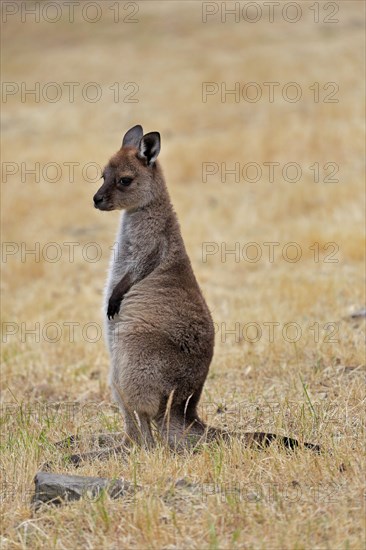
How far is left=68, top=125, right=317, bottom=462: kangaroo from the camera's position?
19.2 ft

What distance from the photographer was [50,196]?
753 inches

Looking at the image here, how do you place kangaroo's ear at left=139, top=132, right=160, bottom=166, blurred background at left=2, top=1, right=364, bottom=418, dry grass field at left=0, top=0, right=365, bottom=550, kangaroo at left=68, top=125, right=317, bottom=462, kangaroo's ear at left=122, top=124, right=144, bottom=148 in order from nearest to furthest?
1. dry grass field at left=0, top=0, right=365, bottom=550
2. kangaroo at left=68, top=125, right=317, bottom=462
3. kangaroo's ear at left=139, top=132, right=160, bottom=166
4. kangaroo's ear at left=122, top=124, right=144, bottom=148
5. blurred background at left=2, top=1, right=364, bottom=418

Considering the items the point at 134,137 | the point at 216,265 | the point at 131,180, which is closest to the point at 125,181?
the point at 131,180

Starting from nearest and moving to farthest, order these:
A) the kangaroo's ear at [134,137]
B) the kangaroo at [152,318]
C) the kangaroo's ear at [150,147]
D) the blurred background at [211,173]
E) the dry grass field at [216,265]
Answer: the dry grass field at [216,265] < the kangaroo at [152,318] < the kangaroo's ear at [150,147] < the kangaroo's ear at [134,137] < the blurred background at [211,173]

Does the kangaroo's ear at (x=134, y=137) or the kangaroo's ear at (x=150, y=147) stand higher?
the kangaroo's ear at (x=134, y=137)

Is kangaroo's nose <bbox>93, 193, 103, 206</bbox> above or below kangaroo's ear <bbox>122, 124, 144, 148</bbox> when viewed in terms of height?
below

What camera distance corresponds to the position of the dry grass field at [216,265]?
4699 mm

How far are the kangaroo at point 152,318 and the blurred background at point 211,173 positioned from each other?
Result: 5.54ft

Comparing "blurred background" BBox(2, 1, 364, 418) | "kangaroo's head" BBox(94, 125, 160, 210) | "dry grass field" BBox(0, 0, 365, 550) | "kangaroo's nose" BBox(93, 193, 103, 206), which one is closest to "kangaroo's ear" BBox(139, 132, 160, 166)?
"kangaroo's head" BBox(94, 125, 160, 210)

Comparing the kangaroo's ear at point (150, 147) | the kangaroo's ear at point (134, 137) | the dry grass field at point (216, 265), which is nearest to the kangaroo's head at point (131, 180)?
the kangaroo's ear at point (150, 147)

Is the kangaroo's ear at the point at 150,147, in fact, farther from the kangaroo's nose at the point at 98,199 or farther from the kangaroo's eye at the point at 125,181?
the kangaroo's nose at the point at 98,199

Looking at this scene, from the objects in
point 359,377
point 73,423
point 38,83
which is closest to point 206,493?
point 73,423

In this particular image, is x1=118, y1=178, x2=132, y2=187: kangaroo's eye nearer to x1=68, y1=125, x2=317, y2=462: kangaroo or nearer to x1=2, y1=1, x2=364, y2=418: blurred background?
x1=68, y1=125, x2=317, y2=462: kangaroo

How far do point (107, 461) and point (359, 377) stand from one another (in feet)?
9.12
